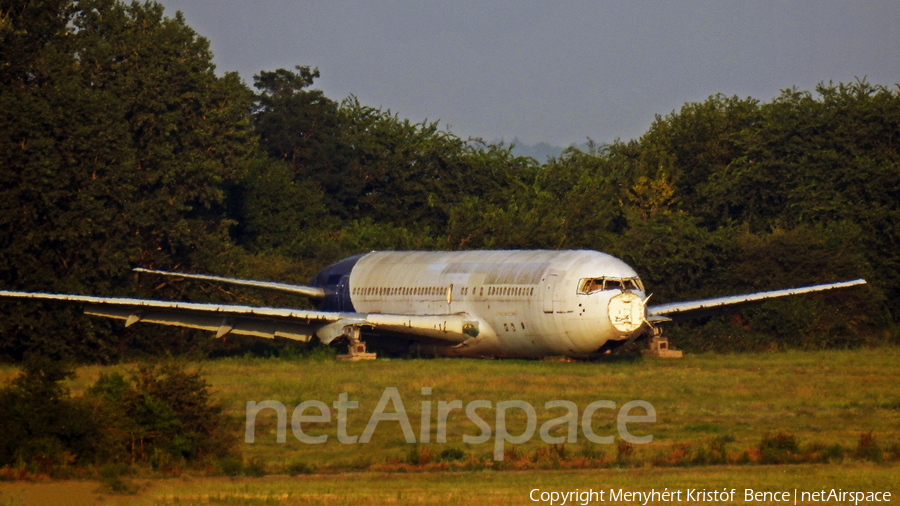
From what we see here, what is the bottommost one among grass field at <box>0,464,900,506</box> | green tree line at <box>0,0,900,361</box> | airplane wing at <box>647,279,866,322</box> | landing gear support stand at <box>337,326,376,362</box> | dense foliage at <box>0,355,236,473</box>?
grass field at <box>0,464,900,506</box>

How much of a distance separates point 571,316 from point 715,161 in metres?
31.3

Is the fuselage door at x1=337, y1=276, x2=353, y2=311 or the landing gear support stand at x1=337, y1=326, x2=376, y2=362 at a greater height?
the fuselage door at x1=337, y1=276, x2=353, y2=311

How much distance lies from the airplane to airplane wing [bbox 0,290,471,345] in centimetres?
3

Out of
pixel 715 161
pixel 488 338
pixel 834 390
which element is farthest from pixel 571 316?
pixel 715 161

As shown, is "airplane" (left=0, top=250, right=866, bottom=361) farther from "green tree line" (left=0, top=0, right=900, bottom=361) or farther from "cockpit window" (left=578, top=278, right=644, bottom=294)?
"green tree line" (left=0, top=0, right=900, bottom=361)

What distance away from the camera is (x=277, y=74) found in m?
75.9

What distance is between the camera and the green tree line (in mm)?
37750

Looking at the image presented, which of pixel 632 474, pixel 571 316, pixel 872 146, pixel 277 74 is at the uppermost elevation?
pixel 277 74

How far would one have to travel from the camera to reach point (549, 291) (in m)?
32.4

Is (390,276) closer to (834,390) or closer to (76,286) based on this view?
(76,286)

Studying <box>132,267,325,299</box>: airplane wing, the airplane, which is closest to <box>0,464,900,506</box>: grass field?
the airplane

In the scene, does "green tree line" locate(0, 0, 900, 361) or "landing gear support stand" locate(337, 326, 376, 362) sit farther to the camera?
"green tree line" locate(0, 0, 900, 361)

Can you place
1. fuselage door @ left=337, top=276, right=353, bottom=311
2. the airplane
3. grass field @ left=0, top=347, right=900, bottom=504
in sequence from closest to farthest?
1. grass field @ left=0, top=347, right=900, bottom=504
2. the airplane
3. fuselage door @ left=337, top=276, right=353, bottom=311

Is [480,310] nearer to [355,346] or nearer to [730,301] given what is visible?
[355,346]
